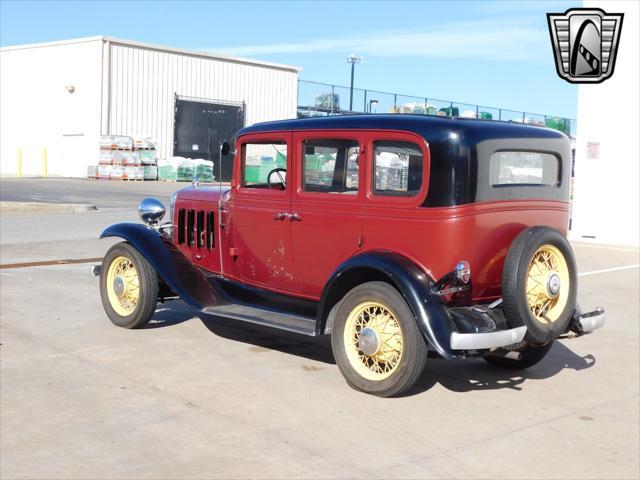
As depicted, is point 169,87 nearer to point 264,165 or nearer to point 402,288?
point 264,165

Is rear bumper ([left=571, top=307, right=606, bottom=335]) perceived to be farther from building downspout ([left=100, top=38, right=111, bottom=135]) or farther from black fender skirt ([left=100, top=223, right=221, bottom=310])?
building downspout ([left=100, top=38, right=111, bottom=135])

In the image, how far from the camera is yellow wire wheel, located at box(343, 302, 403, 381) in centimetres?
559

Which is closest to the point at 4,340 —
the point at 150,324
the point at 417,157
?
the point at 150,324

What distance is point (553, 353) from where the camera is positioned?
7.21 meters

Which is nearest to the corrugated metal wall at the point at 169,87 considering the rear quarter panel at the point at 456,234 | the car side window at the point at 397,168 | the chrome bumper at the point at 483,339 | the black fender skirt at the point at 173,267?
the black fender skirt at the point at 173,267

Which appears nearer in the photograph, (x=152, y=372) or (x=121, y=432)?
(x=121, y=432)

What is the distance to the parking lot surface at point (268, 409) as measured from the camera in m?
4.42

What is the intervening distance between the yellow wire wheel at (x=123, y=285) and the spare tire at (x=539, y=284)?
10.9ft

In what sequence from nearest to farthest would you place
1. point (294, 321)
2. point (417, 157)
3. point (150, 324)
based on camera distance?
point (417, 157) → point (294, 321) → point (150, 324)

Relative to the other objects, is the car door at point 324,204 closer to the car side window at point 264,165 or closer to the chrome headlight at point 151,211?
the car side window at point 264,165

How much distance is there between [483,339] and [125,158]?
32.6 metres

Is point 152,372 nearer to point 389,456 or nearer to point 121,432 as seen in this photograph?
point 121,432

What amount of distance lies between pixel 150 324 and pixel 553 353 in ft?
11.5

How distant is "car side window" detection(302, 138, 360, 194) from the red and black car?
0.03 ft
